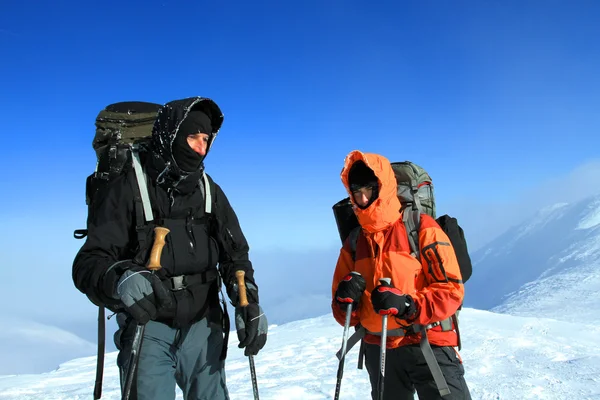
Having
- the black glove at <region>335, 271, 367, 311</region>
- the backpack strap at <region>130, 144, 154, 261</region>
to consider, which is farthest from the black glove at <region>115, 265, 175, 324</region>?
the black glove at <region>335, 271, 367, 311</region>

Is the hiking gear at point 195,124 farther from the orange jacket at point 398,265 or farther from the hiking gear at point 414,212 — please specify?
the hiking gear at point 414,212

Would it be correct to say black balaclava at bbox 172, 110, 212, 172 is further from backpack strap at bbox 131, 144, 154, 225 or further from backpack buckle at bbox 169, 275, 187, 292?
backpack buckle at bbox 169, 275, 187, 292

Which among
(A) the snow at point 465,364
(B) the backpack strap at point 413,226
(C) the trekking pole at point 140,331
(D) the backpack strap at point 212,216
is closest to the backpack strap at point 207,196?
(D) the backpack strap at point 212,216

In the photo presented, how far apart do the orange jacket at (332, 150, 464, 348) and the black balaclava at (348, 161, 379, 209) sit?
0.27ft

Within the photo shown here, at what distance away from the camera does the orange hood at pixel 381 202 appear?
3240 millimetres

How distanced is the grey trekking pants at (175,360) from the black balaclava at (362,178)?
148cm

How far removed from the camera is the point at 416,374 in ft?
10.2

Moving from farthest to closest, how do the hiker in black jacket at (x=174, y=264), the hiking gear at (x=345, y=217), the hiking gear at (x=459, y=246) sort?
the hiking gear at (x=345, y=217)
the hiking gear at (x=459, y=246)
the hiker in black jacket at (x=174, y=264)

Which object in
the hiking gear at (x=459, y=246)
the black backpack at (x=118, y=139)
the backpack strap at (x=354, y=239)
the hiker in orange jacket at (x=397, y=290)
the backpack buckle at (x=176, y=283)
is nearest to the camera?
the backpack buckle at (x=176, y=283)

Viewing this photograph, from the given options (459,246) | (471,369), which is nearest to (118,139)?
(459,246)

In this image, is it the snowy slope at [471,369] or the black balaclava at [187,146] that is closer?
the black balaclava at [187,146]

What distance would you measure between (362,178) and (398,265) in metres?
0.78

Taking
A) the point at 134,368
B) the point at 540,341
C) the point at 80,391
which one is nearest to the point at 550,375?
the point at 540,341

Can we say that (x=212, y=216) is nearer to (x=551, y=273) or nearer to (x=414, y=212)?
(x=414, y=212)
